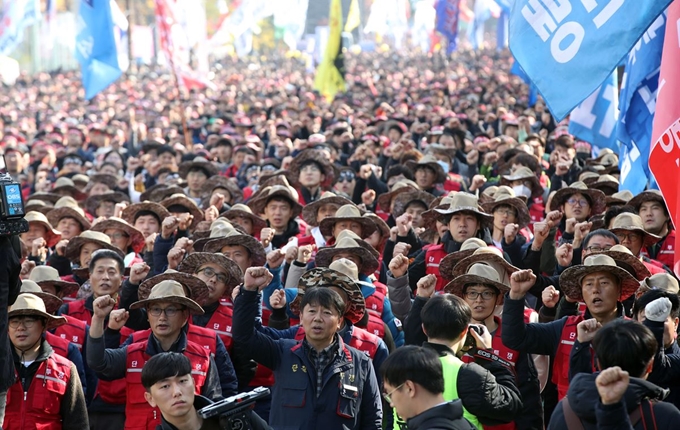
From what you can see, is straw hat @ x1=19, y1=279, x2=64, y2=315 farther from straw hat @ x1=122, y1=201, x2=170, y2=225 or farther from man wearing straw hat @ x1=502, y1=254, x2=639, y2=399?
man wearing straw hat @ x1=502, y1=254, x2=639, y2=399

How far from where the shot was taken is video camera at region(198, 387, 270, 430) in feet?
16.6

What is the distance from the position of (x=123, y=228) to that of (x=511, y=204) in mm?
3649

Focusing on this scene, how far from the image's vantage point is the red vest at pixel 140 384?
6.76 m

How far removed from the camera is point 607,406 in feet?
13.7

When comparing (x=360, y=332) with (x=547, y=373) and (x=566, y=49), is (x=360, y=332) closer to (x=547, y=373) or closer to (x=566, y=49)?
(x=547, y=373)

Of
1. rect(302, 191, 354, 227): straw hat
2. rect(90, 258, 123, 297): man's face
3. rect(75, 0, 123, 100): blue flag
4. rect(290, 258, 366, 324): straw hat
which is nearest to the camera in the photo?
rect(290, 258, 366, 324): straw hat

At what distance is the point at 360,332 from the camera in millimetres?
6992

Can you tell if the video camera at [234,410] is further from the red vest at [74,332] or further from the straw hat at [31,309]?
the red vest at [74,332]

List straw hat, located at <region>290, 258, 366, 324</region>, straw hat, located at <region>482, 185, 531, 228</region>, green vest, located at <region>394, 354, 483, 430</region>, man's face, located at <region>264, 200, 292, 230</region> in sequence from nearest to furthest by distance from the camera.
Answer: green vest, located at <region>394, 354, 483, 430</region> < straw hat, located at <region>290, 258, 366, 324</region> < straw hat, located at <region>482, 185, 531, 228</region> < man's face, located at <region>264, 200, 292, 230</region>

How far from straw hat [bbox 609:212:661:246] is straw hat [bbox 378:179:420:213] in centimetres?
347

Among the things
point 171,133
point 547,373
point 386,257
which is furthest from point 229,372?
point 171,133

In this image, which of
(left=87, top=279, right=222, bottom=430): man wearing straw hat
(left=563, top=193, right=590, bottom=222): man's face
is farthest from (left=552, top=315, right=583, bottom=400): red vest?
(left=563, top=193, right=590, bottom=222): man's face

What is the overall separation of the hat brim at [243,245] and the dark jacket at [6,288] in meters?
4.13

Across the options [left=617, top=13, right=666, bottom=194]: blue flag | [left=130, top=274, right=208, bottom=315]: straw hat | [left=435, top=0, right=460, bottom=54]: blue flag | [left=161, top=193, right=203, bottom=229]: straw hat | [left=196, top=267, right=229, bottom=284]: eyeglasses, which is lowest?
[left=130, top=274, right=208, bottom=315]: straw hat
